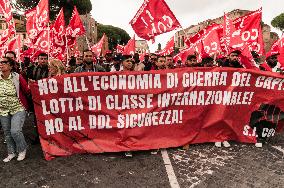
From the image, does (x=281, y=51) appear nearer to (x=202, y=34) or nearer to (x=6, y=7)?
(x=202, y=34)

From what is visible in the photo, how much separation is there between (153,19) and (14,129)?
4056mm

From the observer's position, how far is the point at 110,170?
5406mm

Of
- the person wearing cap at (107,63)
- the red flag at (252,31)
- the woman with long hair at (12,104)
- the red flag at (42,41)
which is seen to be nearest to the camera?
the woman with long hair at (12,104)

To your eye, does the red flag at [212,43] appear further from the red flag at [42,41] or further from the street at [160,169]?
the red flag at [42,41]

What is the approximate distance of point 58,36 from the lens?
1292cm

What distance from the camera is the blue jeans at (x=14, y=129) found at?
5.80 meters

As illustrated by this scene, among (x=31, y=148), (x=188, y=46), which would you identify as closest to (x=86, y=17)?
(x=188, y=46)

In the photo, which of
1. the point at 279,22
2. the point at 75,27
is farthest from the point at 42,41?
the point at 279,22

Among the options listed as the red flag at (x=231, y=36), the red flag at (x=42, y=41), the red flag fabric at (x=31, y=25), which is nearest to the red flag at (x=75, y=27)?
the red flag fabric at (x=31, y=25)

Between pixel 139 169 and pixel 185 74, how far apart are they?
203cm

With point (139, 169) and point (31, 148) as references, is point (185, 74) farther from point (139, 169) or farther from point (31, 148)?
point (31, 148)

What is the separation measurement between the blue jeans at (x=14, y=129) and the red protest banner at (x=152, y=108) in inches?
13.6

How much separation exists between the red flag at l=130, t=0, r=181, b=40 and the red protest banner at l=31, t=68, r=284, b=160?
2.02m

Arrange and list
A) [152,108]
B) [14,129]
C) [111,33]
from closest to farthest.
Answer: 1. [14,129]
2. [152,108]
3. [111,33]
